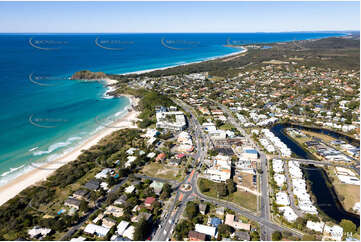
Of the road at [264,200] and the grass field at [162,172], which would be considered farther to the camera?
the grass field at [162,172]

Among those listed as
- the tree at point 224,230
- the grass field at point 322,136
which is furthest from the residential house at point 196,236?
the grass field at point 322,136

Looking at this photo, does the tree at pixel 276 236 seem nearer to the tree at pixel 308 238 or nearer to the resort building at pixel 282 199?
the tree at pixel 308 238

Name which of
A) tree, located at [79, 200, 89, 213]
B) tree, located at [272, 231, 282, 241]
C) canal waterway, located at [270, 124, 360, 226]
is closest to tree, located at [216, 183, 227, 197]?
tree, located at [272, 231, 282, 241]

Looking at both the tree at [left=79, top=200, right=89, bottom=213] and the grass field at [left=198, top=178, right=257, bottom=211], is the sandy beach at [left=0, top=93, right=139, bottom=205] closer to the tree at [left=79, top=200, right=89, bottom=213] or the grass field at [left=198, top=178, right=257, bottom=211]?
the tree at [left=79, top=200, right=89, bottom=213]

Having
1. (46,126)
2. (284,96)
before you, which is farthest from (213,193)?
(284,96)

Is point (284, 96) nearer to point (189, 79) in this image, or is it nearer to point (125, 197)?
point (189, 79)

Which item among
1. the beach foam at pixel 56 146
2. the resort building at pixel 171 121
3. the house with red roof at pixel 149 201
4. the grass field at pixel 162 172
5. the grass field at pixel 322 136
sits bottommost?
the grass field at pixel 162 172
